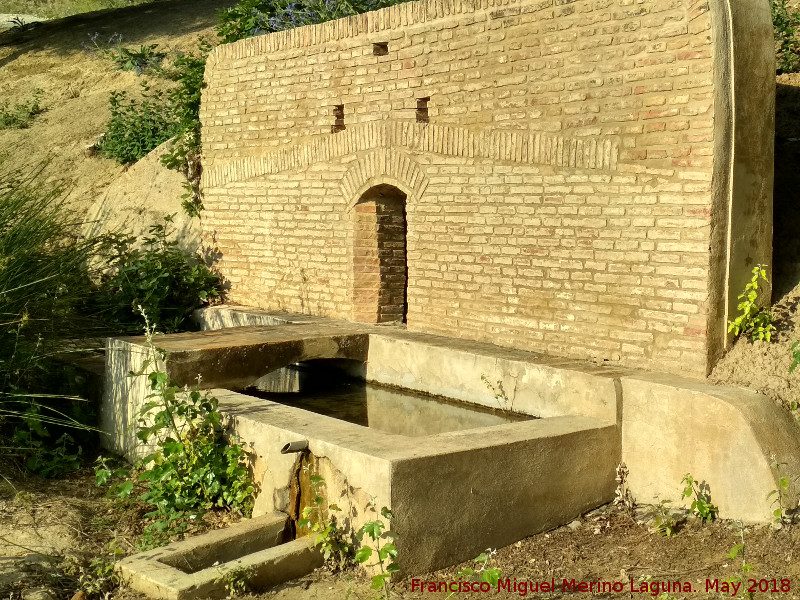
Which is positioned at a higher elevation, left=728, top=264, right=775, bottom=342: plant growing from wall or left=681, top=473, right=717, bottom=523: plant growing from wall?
left=728, top=264, right=775, bottom=342: plant growing from wall

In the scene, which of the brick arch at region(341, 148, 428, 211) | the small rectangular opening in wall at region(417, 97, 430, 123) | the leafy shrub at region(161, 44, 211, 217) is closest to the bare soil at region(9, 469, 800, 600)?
the brick arch at region(341, 148, 428, 211)

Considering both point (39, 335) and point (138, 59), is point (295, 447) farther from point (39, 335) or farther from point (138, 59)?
point (138, 59)

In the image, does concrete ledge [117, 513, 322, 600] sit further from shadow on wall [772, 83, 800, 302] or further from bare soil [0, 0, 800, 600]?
shadow on wall [772, 83, 800, 302]

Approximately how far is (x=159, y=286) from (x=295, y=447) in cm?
449

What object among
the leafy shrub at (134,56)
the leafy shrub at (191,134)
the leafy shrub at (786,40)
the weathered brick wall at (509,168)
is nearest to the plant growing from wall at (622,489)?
the weathered brick wall at (509,168)

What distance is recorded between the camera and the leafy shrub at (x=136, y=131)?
11.4 metres

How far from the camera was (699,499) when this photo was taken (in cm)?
488

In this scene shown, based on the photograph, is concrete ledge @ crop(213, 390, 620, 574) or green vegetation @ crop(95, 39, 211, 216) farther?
green vegetation @ crop(95, 39, 211, 216)

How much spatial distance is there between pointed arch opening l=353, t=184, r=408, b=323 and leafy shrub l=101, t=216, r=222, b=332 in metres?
1.97

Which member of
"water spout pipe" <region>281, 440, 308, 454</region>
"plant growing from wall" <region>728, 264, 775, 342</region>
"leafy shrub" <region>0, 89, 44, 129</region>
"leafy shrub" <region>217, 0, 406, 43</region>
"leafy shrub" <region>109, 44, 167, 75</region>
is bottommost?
"water spout pipe" <region>281, 440, 308, 454</region>

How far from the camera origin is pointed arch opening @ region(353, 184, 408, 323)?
763 centimetres

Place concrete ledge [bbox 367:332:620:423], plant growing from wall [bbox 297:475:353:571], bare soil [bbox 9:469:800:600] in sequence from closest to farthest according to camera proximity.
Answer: bare soil [bbox 9:469:800:600] < plant growing from wall [bbox 297:475:353:571] < concrete ledge [bbox 367:332:620:423]

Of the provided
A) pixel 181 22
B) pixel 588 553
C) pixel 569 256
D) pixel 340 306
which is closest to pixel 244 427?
pixel 588 553

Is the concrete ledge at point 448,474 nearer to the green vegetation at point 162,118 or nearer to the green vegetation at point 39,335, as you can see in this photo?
the green vegetation at point 39,335
